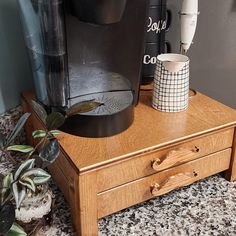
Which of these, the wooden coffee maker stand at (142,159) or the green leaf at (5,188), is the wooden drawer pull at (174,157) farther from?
the green leaf at (5,188)

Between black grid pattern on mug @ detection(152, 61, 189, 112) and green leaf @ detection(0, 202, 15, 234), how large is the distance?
0.45 meters

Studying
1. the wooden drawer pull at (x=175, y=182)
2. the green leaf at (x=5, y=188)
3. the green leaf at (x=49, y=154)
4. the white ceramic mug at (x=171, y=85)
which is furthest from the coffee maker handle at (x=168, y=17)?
the green leaf at (x=5, y=188)

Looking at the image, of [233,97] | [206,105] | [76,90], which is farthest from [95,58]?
[233,97]

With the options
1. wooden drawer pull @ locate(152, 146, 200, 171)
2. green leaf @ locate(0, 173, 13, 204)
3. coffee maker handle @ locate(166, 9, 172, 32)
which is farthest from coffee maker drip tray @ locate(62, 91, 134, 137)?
coffee maker handle @ locate(166, 9, 172, 32)

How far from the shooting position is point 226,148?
0.85 metres

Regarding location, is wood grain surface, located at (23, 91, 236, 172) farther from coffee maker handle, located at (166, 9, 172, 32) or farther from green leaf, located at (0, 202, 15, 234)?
coffee maker handle, located at (166, 9, 172, 32)

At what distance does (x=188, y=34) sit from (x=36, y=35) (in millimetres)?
411

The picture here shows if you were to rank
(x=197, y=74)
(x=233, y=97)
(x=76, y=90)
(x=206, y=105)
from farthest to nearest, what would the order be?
(x=233, y=97)
(x=197, y=74)
(x=206, y=105)
(x=76, y=90)

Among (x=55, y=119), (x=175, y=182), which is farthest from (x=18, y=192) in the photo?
(x=175, y=182)

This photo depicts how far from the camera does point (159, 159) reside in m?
0.74

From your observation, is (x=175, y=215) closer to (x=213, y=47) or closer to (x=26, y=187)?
(x=26, y=187)

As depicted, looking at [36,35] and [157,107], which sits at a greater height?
[36,35]

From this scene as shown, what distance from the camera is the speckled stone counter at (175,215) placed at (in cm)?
73

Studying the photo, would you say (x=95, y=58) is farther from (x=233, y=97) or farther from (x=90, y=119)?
(x=233, y=97)
